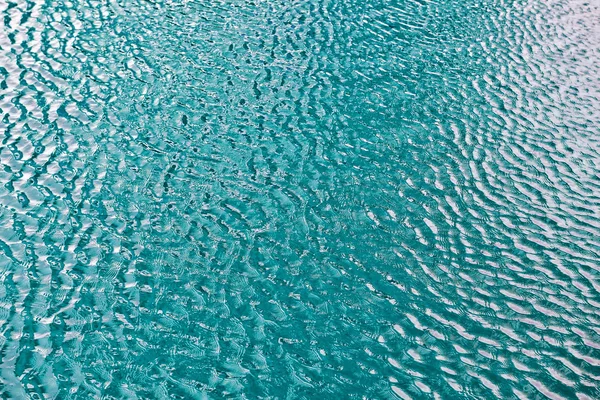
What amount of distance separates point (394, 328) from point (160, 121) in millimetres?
12589

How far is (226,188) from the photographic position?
2434cm

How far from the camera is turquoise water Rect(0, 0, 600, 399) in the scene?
18562mm

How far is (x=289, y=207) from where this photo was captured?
23.9 meters

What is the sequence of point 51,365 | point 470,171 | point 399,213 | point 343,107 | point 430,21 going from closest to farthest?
point 51,365, point 399,213, point 470,171, point 343,107, point 430,21

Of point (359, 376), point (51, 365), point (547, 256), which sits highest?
point (547, 256)

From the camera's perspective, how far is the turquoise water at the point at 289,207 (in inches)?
731

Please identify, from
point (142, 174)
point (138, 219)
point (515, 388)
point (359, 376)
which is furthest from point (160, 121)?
point (515, 388)

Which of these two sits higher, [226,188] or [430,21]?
[430,21]

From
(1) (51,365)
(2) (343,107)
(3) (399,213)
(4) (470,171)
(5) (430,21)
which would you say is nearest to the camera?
(1) (51,365)

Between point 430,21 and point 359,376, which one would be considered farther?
point 430,21

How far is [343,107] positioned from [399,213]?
23.3 ft

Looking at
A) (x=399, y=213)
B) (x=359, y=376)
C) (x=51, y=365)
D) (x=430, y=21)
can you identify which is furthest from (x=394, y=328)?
(x=430, y=21)

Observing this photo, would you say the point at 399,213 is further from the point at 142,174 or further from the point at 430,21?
the point at 430,21

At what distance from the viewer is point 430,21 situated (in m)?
37.8
